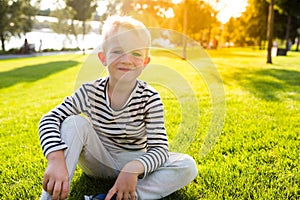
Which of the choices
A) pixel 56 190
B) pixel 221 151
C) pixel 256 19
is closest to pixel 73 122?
pixel 56 190

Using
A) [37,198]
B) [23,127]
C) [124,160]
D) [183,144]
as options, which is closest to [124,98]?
[124,160]

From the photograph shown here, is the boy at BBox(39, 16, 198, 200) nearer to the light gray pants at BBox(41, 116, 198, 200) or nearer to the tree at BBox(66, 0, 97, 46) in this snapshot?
the light gray pants at BBox(41, 116, 198, 200)

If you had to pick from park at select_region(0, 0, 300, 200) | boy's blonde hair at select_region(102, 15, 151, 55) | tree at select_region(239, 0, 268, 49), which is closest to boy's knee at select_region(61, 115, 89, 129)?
park at select_region(0, 0, 300, 200)

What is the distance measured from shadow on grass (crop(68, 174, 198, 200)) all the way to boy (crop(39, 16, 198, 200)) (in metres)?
0.10

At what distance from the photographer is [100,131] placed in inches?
74.1

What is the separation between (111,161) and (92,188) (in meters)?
0.30

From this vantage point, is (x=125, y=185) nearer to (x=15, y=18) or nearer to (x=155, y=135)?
(x=155, y=135)

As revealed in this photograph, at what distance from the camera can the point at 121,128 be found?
1861 mm

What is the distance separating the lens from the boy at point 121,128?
1.67 meters

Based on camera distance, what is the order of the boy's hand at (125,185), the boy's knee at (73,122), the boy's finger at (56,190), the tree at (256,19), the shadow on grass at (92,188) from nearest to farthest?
the boy's finger at (56,190) < the boy's hand at (125,185) < the boy's knee at (73,122) < the shadow on grass at (92,188) < the tree at (256,19)

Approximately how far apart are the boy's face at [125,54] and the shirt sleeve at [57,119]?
0.79 feet

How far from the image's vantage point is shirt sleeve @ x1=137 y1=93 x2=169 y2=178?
175 cm

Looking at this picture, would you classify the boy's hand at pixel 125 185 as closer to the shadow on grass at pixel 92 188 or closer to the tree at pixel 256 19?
the shadow on grass at pixel 92 188

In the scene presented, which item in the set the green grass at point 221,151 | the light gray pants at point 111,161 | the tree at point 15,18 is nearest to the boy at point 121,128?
the light gray pants at point 111,161
